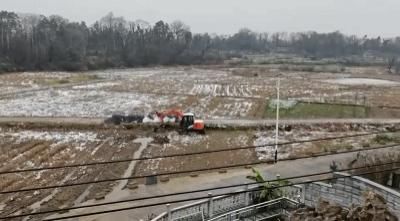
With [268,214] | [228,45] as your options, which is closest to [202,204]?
[268,214]

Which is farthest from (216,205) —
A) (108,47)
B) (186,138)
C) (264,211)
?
(108,47)

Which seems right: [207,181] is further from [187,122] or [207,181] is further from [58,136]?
[58,136]

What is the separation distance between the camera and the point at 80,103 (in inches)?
1534

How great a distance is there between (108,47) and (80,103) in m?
63.5

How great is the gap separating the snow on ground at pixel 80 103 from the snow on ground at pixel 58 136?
5.67 m

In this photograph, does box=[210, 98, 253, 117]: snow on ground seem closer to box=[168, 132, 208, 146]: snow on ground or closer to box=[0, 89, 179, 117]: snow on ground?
box=[0, 89, 179, 117]: snow on ground

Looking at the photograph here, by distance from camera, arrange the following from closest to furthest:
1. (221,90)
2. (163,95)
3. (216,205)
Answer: (216,205), (163,95), (221,90)

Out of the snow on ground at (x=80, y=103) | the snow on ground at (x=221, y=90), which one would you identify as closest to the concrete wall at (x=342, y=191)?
the snow on ground at (x=80, y=103)

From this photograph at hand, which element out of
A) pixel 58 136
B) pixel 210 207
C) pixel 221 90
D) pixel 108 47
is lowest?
pixel 58 136

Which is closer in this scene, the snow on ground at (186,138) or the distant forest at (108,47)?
the snow on ground at (186,138)

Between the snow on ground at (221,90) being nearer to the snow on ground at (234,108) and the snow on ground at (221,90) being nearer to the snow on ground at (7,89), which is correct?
the snow on ground at (234,108)

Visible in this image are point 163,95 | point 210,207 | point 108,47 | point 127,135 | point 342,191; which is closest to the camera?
point 210,207

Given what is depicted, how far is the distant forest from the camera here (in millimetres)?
75375

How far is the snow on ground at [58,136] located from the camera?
2561 centimetres
